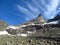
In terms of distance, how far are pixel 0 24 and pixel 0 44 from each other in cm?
13684

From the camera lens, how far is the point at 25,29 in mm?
199375

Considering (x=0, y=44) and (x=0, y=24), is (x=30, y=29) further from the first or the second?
(x=0, y=44)

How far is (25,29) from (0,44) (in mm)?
141984

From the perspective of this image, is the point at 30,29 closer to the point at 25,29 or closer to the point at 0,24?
the point at 25,29

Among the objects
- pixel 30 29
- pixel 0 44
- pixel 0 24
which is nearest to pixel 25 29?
pixel 30 29

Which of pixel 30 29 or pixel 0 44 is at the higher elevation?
pixel 30 29

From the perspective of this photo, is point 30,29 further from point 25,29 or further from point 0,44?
point 0,44

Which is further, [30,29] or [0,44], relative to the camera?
[30,29]

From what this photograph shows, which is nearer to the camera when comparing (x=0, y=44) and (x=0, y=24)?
(x=0, y=44)

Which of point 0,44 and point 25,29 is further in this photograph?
point 25,29

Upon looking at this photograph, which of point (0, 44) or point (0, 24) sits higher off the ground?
point (0, 24)

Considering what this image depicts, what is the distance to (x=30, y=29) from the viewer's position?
199000mm

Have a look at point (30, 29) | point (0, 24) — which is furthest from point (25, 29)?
point (0, 24)

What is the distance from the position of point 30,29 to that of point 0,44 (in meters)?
142
